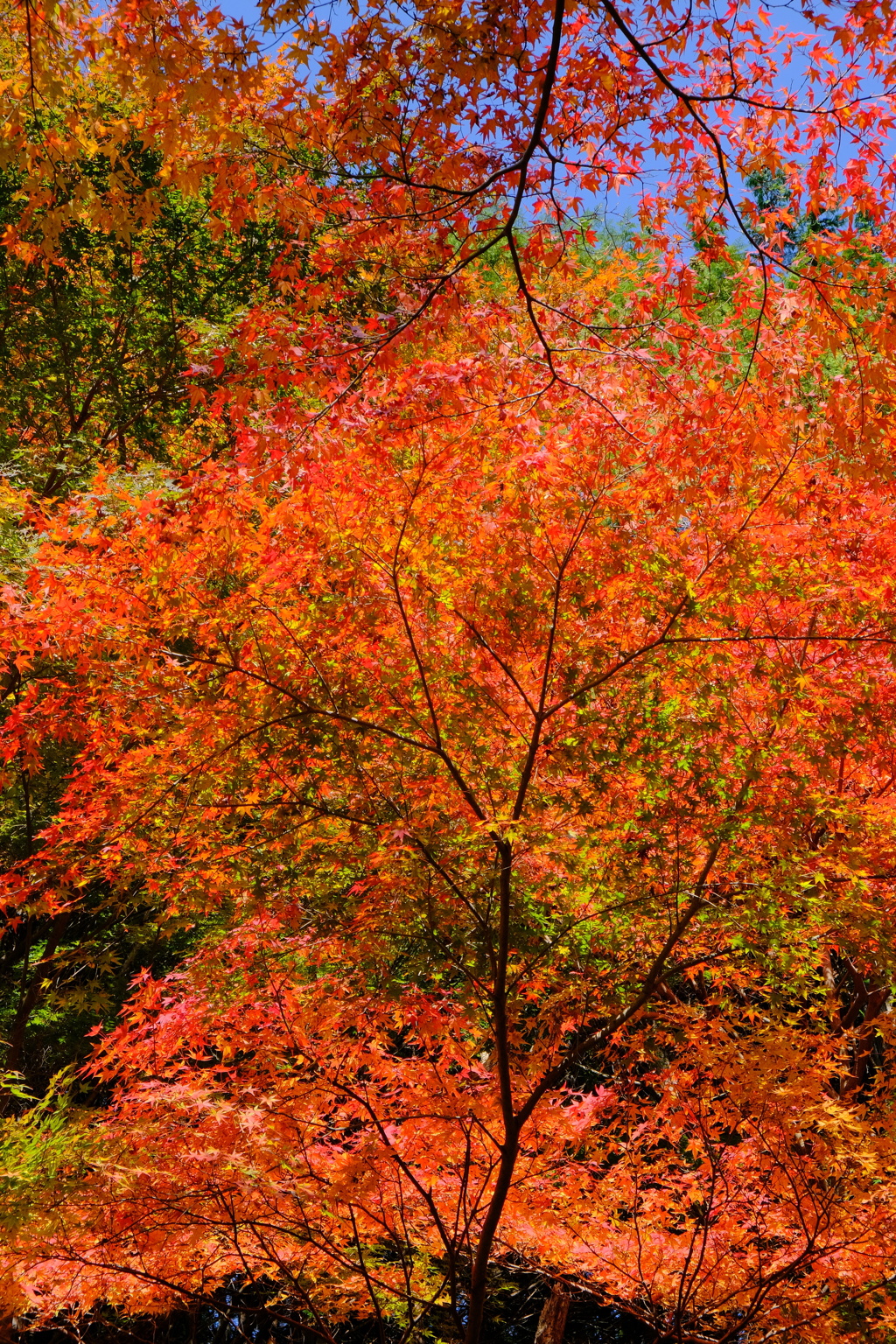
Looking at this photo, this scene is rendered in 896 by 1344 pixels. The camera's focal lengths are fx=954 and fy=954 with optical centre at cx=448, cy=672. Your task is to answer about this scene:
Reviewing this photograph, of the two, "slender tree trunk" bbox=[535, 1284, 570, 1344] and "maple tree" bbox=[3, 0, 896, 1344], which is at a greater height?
"maple tree" bbox=[3, 0, 896, 1344]

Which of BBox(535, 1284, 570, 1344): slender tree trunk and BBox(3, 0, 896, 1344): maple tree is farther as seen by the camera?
BBox(535, 1284, 570, 1344): slender tree trunk

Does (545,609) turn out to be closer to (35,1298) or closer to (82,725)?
(82,725)

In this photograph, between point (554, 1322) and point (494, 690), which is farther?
point (554, 1322)

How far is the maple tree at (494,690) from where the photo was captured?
156 inches

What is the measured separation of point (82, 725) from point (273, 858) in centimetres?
230

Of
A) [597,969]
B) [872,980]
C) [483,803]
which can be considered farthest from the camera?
[872,980]

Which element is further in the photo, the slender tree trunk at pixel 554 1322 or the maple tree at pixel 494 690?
the slender tree trunk at pixel 554 1322

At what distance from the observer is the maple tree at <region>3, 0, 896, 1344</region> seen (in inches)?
156

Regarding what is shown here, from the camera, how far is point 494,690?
14.0ft

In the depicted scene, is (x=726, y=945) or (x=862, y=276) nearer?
(x=862, y=276)

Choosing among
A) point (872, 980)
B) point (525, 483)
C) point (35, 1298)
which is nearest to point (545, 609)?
point (525, 483)

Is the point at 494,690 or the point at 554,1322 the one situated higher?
the point at 494,690

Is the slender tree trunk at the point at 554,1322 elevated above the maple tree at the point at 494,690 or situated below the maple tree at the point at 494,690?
below

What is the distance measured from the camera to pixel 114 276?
10.3m
